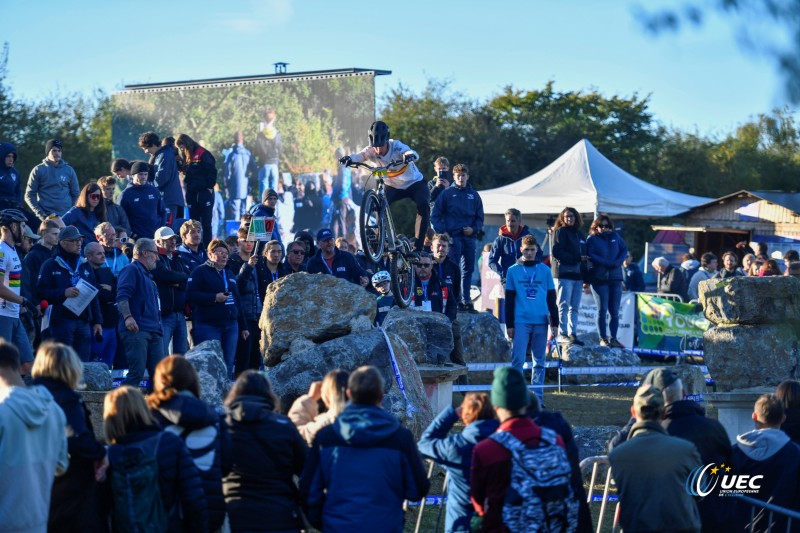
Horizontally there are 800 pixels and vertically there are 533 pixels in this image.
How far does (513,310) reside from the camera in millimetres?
13398

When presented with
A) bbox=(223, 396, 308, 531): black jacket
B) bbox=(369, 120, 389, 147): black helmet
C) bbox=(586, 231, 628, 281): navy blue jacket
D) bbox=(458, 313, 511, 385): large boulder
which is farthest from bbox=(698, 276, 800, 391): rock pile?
bbox=(223, 396, 308, 531): black jacket

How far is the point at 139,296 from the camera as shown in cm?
1112

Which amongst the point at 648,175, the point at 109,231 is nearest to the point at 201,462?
the point at 109,231

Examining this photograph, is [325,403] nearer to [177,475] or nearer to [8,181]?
[177,475]

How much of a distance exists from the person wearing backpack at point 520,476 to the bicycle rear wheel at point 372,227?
6869 millimetres

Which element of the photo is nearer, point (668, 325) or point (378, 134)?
point (378, 134)

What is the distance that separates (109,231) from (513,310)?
15.6ft

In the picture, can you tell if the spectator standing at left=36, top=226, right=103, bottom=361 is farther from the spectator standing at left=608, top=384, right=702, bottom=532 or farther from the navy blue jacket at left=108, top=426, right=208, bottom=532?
the spectator standing at left=608, top=384, right=702, bottom=532

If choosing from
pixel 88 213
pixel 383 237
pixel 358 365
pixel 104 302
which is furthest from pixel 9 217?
pixel 383 237

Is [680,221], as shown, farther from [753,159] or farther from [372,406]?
[753,159]

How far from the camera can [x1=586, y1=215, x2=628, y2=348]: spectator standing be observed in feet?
53.2

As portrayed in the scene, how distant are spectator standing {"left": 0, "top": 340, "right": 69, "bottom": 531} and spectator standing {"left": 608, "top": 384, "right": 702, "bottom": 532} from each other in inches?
122

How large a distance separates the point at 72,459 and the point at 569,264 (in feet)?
36.0

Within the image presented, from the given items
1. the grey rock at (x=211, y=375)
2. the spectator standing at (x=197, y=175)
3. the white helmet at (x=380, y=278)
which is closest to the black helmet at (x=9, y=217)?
the grey rock at (x=211, y=375)
